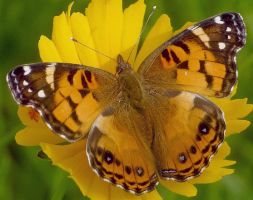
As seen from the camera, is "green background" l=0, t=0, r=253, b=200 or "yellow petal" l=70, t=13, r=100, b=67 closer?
"yellow petal" l=70, t=13, r=100, b=67

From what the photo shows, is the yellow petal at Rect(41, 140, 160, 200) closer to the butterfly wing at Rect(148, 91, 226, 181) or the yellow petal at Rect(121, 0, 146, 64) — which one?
the butterfly wing at Rect(148, 91, 226, 181)

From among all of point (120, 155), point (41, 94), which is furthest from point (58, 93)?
point (120, 155)

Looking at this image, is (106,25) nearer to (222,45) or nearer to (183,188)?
(222,45)

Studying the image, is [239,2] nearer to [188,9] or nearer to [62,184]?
[188,9]

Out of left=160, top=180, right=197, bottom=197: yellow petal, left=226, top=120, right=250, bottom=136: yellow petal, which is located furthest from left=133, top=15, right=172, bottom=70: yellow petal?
left=160, top=180, right=197, bottom=197: yellow petal

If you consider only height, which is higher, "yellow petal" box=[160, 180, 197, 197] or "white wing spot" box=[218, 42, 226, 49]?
"white wing spot" box=[218, 42, 226, 49]

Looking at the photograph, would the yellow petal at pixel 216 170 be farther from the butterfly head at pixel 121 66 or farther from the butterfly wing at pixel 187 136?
the butterfly head at pixel 121 66

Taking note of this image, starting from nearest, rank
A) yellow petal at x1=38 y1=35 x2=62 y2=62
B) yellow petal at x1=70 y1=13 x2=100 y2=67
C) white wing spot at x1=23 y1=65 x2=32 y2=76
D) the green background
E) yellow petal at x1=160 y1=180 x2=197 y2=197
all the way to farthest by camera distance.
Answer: white wing spot at x1=23 y1=65 x2=32 y2=76 → yellow petal at x1=160 y1=180 x2=197 y2=197 → yellow petal at x1=38 y1=35 x2=62 y2=62 → yellow petal at x1=70 y1=13 x2=100 y2=67 → the green background
